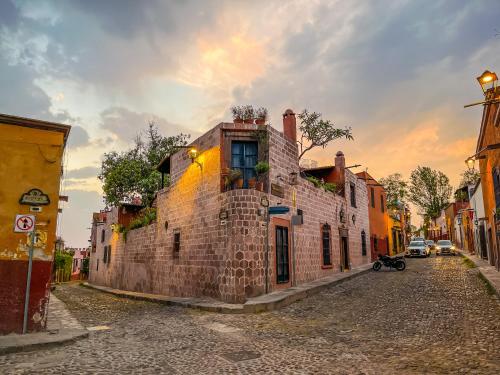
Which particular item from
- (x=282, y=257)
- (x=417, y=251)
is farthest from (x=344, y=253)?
(x=417, y=251)

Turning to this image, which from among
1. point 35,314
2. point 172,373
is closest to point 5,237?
point 35,314

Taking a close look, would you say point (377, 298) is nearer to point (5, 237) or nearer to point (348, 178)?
point (5, 237)

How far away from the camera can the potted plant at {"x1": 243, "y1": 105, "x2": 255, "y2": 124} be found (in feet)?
44.5

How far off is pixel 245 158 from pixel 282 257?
389 centimetres

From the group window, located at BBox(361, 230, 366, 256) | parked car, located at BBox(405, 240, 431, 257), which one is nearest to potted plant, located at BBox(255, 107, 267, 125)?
window, located at BBox(361, 230, 366, 256)

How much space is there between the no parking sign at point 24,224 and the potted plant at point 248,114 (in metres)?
→ 8.22

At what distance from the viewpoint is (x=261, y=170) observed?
1273 centimetres

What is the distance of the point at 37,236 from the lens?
7512 mm

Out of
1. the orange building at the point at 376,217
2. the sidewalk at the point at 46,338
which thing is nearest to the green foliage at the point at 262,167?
the sidewalk at the point at 46,338

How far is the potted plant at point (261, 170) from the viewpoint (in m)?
12.5

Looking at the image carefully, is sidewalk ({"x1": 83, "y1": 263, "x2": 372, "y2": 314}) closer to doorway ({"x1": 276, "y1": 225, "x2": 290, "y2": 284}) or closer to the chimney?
doorway ({"x1": 276, "y1": 225, "x2": 290, "y2": 284})

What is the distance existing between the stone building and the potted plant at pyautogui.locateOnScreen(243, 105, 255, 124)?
51 cm

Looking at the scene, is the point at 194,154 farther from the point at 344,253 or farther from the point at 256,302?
the point at 344,253

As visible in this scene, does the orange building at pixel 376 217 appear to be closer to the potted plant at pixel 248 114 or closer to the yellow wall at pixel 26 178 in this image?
the potted plant at pixel 248 114
